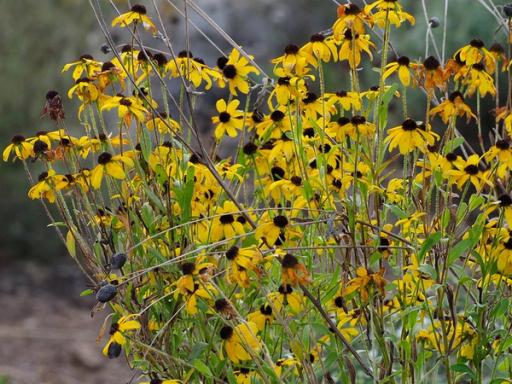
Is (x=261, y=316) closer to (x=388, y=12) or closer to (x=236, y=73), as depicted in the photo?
(x=236, y=73)

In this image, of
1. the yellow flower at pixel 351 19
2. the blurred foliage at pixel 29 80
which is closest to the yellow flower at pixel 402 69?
the yellow flower at pixel 351 19

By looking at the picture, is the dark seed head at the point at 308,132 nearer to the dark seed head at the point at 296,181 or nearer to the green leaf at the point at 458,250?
the dark seed head at the point at 296,181

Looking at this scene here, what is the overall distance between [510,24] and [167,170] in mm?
A: 839

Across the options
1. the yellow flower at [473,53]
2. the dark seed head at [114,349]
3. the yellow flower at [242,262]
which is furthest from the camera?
the yellow flower at [473,53]

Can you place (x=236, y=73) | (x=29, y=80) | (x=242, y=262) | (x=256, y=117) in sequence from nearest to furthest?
(x=242, y=262) → (x=236, y=73) → (x=256, y=117) → (x=29, y=80)

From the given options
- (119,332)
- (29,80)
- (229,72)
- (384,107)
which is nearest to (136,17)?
(229,72)

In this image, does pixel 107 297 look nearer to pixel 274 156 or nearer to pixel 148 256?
pixel 148 256

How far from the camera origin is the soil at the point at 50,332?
451 centimetres

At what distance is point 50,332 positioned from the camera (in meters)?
5.04

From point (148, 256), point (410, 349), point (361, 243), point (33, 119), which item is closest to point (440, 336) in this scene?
point (410, 349)

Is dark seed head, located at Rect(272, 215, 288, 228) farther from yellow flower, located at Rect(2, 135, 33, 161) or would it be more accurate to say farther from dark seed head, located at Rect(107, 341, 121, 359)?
yellow flower, located at Rect(2, 135, 33, 161)

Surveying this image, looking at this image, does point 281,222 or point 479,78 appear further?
point 479,78

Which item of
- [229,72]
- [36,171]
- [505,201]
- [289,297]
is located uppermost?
[229,72]

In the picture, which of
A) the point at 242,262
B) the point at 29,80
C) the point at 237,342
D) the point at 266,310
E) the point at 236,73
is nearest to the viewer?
the point at 242,262
